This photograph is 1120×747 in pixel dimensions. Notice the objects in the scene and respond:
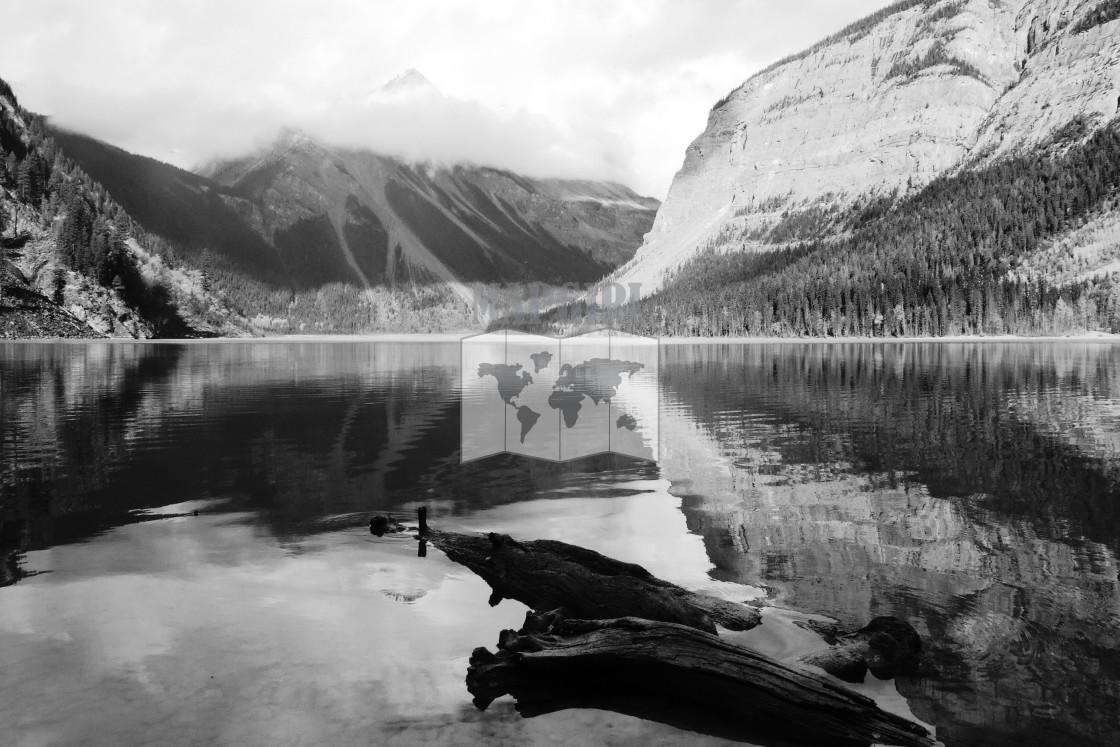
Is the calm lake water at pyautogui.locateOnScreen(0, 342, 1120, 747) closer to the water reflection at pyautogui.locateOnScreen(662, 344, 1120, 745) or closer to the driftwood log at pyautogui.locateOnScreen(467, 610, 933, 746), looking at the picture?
the water reflection at pyautogui.locateOnScreen(662, 344, 1120, 745)

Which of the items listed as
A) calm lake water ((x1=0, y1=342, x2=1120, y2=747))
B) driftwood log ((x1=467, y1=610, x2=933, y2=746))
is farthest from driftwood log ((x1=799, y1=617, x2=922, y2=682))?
driftwood log ((x1=467, y1=610, x2=933, y2=746))

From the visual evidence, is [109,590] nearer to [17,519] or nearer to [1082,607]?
[17,519]

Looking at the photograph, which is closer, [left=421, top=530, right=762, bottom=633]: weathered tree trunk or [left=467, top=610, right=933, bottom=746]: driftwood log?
[left=467, top=610, right=933, bottom=746]: driftwood log

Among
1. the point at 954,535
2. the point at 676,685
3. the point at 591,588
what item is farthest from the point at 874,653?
the point at 954,535

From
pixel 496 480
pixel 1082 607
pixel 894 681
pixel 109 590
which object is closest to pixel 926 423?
pixel 496 480

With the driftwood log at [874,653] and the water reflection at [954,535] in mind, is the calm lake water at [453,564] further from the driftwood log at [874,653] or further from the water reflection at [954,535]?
the driftwood log at [874,653]
